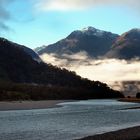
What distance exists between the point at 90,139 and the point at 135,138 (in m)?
5.26

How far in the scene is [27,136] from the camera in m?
62.1

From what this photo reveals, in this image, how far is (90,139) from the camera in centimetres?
5556

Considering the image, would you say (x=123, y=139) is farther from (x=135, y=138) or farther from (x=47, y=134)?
(x=47, y=134)

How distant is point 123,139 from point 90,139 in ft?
12.8

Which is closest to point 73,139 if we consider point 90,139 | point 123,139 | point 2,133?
→ point 90,139

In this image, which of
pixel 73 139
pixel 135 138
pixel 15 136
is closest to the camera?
pixel 135 138

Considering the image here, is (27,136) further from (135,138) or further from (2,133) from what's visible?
(135,138)

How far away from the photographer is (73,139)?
190 ft

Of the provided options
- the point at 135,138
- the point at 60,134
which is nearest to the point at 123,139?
the point at 135,138

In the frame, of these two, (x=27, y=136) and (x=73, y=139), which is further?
(x=27, y=136)

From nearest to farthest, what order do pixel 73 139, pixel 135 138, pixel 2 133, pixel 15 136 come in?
pixel 135 138 → pixel 73 139 → pixel 15 136 → pixel 2 133

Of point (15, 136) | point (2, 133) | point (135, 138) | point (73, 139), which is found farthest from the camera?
point (2, 133)

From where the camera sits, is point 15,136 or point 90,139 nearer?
point 90,139

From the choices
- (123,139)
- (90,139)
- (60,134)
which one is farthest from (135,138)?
(60,134)
